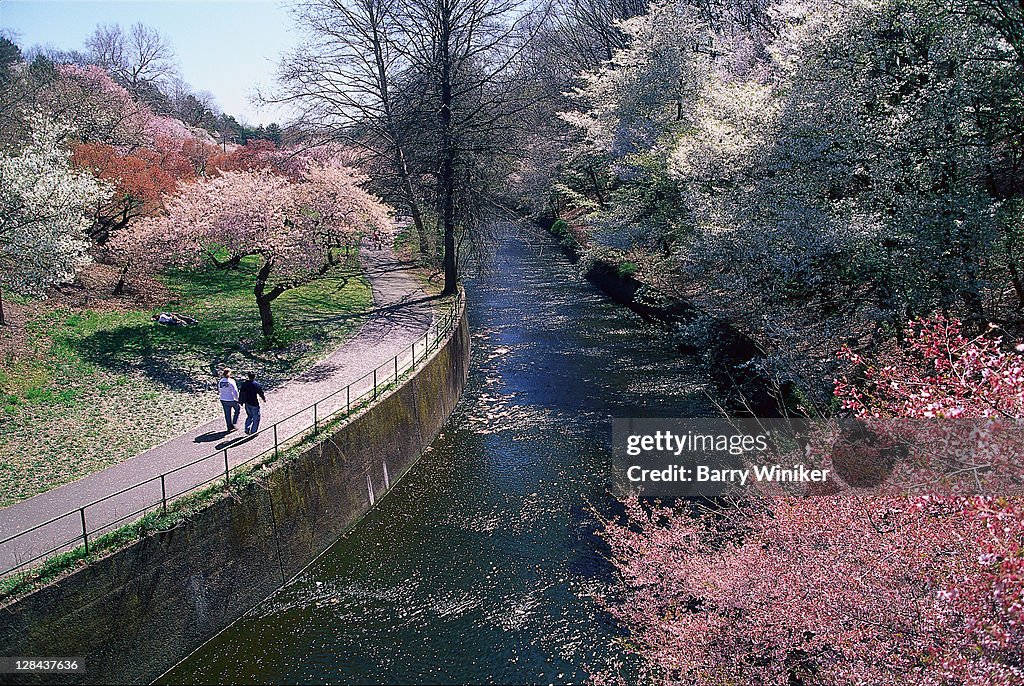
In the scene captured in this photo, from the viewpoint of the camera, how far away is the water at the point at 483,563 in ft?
41.0

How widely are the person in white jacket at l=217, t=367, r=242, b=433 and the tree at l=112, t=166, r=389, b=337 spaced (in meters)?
7.12

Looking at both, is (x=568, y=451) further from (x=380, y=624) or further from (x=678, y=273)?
(x=678, y=273)

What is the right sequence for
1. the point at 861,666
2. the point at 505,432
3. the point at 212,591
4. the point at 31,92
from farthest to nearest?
the point at 31,92 → the point at 505,432 → the point at 212,591 → the point at 861,666

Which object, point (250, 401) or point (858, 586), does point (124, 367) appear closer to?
point (250, 401)

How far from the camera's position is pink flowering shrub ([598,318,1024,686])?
347 inches

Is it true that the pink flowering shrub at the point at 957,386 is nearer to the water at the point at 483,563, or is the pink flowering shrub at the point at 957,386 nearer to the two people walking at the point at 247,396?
the water at the point at 483,563

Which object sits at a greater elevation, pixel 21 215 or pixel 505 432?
pixel 21 215

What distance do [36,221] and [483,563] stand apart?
50.0ft

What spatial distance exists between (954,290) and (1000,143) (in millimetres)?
3542

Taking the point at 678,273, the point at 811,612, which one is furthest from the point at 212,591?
the point at 678,273

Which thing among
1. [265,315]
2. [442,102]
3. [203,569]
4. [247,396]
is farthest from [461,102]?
[203,569]

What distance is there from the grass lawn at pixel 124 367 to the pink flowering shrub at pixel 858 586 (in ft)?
34.5

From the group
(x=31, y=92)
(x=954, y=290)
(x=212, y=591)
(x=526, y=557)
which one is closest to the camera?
(x=212, y=591)

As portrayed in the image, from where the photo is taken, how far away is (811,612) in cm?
1054
